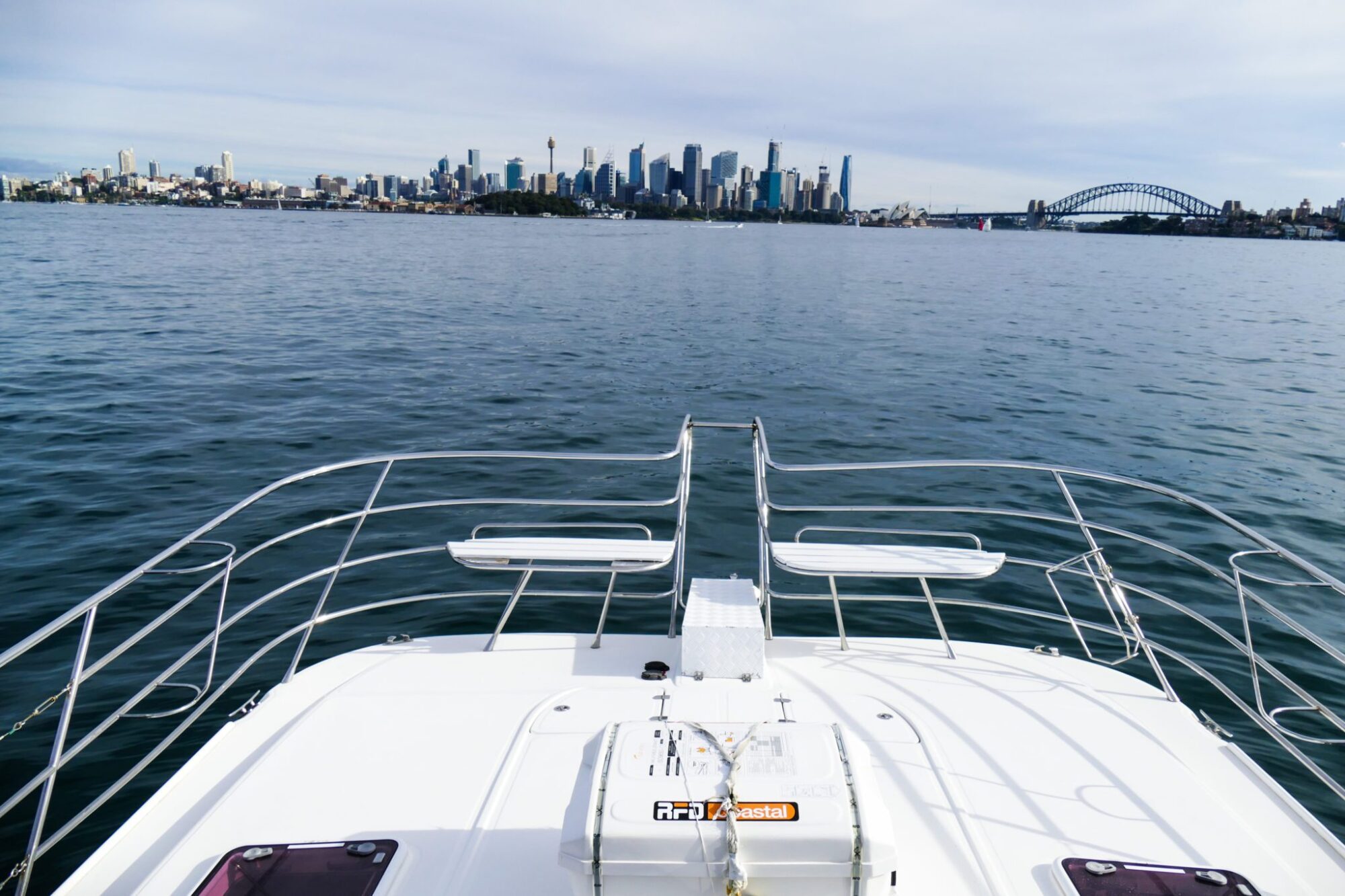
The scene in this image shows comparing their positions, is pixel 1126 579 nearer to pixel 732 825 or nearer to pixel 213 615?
pixel 732 825

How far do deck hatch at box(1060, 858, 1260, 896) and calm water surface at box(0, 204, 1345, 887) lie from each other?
362 cm

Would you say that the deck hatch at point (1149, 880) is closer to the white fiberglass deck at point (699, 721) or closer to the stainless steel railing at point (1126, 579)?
the white fiberglass deck at point (699, 721)

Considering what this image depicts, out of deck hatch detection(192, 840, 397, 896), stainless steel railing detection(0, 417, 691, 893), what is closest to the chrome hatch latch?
stainless steel railing detection(0, 417, 691, 893)

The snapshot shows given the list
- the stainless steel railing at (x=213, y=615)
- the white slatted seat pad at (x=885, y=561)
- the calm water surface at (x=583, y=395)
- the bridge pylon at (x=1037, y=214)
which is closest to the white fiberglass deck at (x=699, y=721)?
the stainless steel railing at (x=213, y=615)

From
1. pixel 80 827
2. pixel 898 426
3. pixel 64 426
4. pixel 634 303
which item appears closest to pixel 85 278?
pixel 634 303

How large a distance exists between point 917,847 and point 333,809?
6.98 feet

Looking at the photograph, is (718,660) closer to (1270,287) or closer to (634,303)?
(634,303)

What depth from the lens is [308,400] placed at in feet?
47.7

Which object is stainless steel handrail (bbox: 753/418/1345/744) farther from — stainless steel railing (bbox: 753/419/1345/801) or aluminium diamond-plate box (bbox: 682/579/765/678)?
aluminium diamond-plate box (bbox: 682/579/765/678)

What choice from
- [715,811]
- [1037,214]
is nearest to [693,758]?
[715,811]

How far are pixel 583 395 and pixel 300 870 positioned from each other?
43.5ft

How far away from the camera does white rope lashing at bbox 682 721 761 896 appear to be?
2184mm

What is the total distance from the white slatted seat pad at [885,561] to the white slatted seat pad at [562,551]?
653mm

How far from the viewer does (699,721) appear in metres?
3.09
